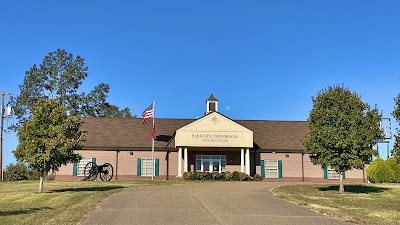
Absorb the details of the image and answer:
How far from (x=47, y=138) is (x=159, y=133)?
20.9 metres

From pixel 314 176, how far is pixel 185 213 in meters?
28.8

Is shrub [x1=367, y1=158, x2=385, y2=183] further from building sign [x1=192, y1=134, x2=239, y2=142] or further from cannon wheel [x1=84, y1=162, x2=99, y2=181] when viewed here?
cannon wheel [x1=84, y1=162, x2=99, y2=181]

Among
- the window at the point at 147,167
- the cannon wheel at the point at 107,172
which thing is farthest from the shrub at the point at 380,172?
the cannon wheel at the point at 107,172

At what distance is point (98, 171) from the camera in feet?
117

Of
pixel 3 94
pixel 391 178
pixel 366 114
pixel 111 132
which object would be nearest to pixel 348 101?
pixel 366 114

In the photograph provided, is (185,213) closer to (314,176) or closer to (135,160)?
(135,160)

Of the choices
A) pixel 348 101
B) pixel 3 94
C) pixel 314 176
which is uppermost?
pixel 3 94

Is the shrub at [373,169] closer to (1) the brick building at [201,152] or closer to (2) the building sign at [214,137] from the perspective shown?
(1) the brick building at [201,152]

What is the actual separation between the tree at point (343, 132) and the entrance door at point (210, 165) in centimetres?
1617

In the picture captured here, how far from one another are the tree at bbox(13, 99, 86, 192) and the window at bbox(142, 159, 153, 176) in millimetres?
17168

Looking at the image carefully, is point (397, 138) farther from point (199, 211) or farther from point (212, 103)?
point (212, 103)

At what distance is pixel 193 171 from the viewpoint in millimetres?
38031

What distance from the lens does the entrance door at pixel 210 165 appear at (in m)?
39.8

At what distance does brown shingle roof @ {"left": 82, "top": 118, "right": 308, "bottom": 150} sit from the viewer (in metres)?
39.8
